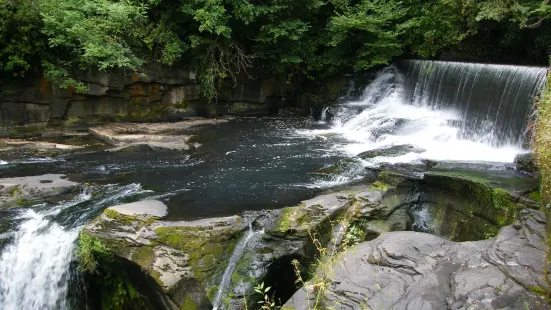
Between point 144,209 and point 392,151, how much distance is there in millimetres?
5184

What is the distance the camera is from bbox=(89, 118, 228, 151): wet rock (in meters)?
9.63

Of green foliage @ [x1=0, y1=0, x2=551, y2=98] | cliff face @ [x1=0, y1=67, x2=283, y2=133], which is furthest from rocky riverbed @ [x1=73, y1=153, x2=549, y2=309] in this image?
cliff face @ [x1=0, y1=67, x2=283, y2=133]

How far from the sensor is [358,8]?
13.1 meters

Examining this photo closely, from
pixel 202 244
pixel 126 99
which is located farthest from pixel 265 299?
pixel 126 99

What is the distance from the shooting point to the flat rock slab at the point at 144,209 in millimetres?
5473

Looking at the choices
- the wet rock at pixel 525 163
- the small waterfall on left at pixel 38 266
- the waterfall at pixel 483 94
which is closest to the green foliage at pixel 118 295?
the small waterfall on left at pixel 38 266

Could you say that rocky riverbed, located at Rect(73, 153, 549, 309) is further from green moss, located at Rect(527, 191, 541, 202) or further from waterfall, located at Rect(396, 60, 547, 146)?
waterfall, located at Rect(396, 60, 547, 146)

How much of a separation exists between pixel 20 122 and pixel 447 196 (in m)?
10.5

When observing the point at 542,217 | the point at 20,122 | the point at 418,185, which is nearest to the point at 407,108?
the point at 418,185

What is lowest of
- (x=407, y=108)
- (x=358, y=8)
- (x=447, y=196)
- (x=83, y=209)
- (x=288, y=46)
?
(x=83, y=209)

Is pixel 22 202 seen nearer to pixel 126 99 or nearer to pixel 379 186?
pixel 379 186

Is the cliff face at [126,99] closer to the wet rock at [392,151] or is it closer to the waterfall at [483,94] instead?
the waterfall at [483,94]

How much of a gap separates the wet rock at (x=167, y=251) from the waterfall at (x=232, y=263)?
2.7 inches

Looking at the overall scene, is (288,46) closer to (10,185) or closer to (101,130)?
(101,130)
